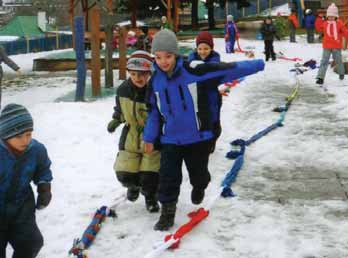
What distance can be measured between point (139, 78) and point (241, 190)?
1572mm

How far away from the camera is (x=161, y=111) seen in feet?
15.0

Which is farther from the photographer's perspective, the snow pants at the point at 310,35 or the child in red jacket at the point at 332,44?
the snow pants at the point at 310,35

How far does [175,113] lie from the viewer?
4.50 meters

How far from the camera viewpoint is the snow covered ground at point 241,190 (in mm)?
4285

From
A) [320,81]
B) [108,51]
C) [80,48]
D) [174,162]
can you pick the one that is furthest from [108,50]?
[174,162]

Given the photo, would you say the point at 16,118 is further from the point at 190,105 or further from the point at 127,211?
the point at 127,211

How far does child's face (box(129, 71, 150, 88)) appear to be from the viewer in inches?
190

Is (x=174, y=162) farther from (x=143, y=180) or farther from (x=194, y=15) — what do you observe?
(x=194, y=15)

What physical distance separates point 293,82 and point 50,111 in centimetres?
597

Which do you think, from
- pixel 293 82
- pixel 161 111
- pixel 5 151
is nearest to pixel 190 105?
pixel 161 111

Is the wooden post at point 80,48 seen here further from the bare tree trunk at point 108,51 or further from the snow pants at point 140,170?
the snow pants at point 140,170

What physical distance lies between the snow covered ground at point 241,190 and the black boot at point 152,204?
7 centimetres

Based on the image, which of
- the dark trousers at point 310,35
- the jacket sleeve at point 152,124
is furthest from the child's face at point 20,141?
the dark trousers at point 310,35

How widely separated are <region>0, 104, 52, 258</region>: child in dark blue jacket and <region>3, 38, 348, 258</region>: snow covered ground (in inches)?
28.3
